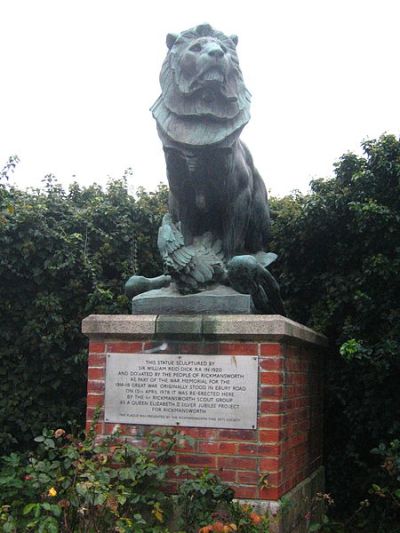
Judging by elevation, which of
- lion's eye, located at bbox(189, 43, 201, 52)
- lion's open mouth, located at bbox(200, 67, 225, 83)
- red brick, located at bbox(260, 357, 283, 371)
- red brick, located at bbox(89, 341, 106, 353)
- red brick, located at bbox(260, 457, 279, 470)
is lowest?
red brick, located at bbox(260, 457, 279, 470)

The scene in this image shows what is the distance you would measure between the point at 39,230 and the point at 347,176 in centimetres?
299

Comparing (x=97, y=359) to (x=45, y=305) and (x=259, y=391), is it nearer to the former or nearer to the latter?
(x=259, y=391)

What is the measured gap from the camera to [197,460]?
397cm

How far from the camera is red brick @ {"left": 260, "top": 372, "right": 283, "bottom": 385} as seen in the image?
3.94 meters

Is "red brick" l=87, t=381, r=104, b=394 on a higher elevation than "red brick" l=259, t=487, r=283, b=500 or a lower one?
higher

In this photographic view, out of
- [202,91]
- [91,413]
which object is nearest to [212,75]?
[202,91]

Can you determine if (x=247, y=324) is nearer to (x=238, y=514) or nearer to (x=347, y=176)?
→ (x=238, y=514)

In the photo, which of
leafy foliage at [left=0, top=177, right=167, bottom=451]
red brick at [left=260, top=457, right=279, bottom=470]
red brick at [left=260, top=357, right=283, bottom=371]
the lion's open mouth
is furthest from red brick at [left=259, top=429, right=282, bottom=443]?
leafy foliage at [left=0, top=177, right=167, bottom=451]

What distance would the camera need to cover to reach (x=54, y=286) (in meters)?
6.34

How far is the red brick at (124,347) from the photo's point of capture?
4246 mm

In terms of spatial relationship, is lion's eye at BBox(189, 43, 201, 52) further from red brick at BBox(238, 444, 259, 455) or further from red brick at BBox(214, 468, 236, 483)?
red brick at BBox(214, 468, 236, 483)

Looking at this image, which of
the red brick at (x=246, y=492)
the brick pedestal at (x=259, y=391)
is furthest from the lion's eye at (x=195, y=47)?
the red brick at (x=246, y=492)

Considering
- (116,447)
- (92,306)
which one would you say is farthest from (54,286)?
(116,447)

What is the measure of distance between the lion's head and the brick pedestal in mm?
1231
